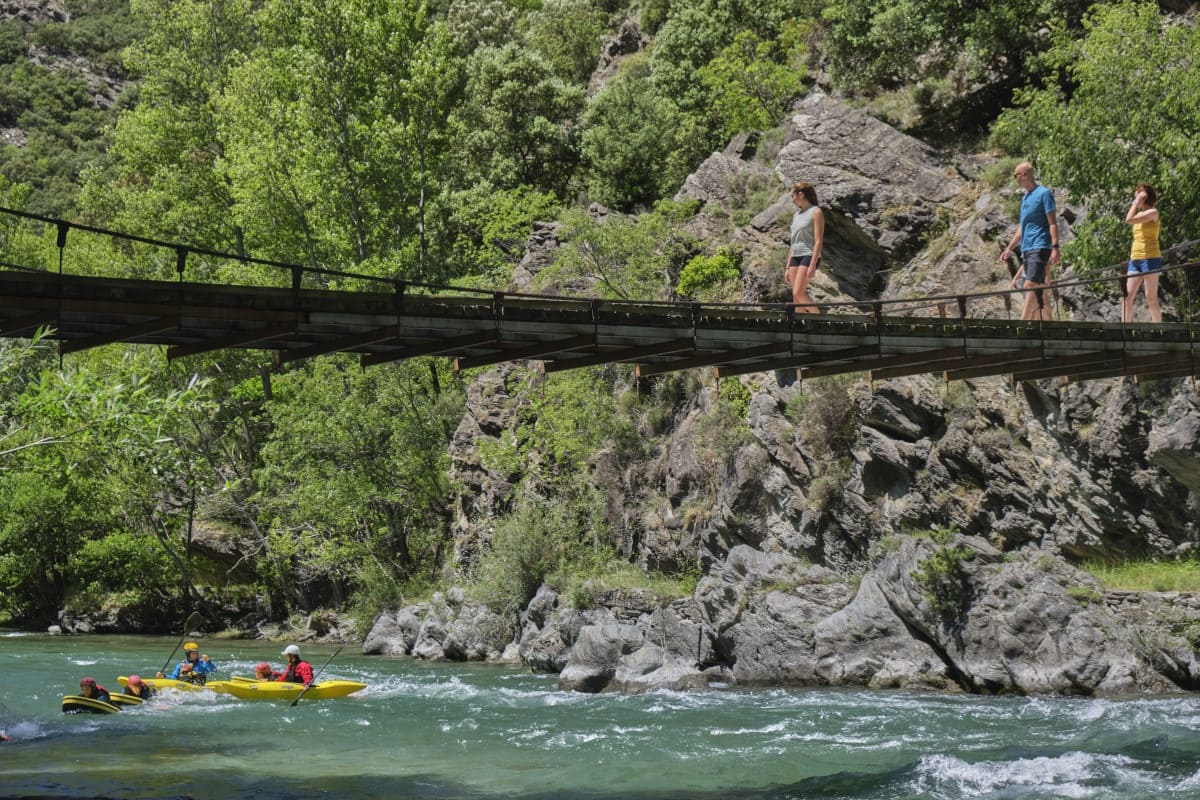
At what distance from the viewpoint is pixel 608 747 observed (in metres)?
14.3

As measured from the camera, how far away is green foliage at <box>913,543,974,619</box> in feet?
57.5

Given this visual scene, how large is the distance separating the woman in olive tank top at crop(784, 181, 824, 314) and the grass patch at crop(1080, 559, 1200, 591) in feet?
25.1

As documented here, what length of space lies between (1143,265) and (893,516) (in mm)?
7104

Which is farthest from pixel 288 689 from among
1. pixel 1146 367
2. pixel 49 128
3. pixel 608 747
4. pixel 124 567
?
pixel 49 128

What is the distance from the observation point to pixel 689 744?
46.7 feet

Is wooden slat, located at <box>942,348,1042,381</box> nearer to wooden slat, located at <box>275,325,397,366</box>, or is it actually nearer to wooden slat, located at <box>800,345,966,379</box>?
wooden slat, located at <box>800,345,966,379</box>

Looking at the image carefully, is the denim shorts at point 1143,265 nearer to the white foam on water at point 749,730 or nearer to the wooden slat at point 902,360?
the wooden slat at point 902,360

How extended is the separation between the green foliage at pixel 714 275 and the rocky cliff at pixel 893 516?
0.51 meters

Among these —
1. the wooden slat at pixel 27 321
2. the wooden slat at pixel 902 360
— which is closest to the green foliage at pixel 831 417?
the wooden slat at pixel 902 360

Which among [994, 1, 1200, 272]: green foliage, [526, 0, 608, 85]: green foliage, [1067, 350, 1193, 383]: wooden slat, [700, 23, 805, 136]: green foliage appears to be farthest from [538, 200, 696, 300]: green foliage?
[526, 0, 608, 85]: green foliage

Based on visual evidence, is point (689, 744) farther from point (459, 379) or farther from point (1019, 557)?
point (459, 379)

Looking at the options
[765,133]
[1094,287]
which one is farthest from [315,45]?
[1094,287]

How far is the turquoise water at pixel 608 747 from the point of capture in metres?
11.8

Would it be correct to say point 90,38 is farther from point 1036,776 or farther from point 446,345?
point 1036,776
